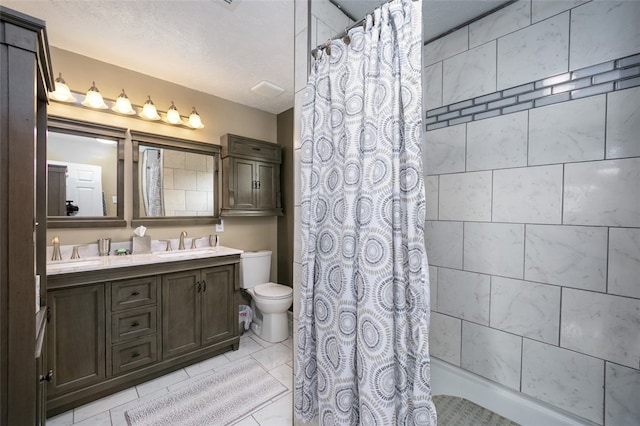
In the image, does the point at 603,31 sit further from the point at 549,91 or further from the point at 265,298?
the point at 265,298

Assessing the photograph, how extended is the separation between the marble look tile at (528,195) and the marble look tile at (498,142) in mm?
67

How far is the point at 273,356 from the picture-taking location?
7.70 ft

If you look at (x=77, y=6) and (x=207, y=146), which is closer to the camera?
(x=77, y=6)

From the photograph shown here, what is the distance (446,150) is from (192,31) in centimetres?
197

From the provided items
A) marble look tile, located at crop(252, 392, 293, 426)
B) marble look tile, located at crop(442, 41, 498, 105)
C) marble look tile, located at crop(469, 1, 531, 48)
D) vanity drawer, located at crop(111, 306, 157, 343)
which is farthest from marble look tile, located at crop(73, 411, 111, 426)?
marble look tile, located at crop(469, 1, 531, 48)

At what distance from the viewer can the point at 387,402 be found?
2.98ft

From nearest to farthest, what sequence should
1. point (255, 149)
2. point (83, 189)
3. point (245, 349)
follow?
point (83, 189) < point (245, 349) < point (255, 149)

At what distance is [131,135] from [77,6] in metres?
0.95

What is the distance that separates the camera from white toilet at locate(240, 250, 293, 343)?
253 cm

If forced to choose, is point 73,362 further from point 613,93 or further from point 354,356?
point 613,93

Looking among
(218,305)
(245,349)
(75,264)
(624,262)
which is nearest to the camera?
(624,262)

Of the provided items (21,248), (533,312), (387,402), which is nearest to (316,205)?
(387,402)

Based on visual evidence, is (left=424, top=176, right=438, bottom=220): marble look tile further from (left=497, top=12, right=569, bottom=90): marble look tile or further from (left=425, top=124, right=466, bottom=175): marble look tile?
(left=497, top=12, right=569, bottom=90): marble look tile

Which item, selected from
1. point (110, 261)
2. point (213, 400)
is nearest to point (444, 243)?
point (213, 400)
